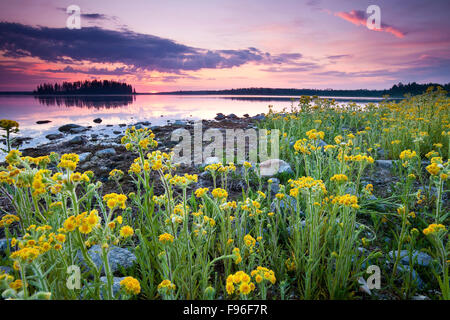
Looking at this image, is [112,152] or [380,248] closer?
[380,248]

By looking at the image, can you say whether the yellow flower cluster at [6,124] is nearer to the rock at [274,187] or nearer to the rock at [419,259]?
the rock at [274,187]

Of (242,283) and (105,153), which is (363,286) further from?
(105,153)

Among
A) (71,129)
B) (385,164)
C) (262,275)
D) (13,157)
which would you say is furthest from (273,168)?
(71,129)

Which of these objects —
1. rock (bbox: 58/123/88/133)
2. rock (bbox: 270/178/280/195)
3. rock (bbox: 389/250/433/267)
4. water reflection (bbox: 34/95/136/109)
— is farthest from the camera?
water reflection (bbox: 34/95/136/109)

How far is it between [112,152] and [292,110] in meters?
5.90

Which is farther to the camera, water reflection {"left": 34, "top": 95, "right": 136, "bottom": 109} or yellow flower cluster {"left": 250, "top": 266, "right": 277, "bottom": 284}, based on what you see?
water reflection {"left": 34, "top": 95, "right": 136, "bottom": 109}

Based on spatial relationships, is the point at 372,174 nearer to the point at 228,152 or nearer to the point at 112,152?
the point at 228,152

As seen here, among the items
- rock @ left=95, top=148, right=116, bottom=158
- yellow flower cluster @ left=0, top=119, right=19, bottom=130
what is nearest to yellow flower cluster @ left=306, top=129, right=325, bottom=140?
yellow flower cluster @ left=0, top=119, right=19, bottom=130

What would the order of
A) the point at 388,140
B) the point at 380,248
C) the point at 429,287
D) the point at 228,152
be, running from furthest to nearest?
the point at 228,152 < the point at 388,140 < the point at 380,248 < the point at 429,287

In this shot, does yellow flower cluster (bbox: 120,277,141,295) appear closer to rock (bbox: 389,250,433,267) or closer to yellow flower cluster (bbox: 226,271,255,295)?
yellow flower cluster (bbox: 226,271,255,295)

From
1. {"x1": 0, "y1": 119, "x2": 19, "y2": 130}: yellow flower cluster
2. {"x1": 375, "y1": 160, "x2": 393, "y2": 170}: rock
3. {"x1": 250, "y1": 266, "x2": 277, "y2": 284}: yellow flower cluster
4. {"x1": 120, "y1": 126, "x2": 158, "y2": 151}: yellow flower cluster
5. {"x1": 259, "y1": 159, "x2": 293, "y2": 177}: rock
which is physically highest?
{"x1": 0, "y1": 119, "x2": 19, "y2": 130}: yellow flower cluster

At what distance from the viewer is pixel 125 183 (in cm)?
421

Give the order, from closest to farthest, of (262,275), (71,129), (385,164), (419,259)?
(262,275), (419,259), (385,164), (71,129)
